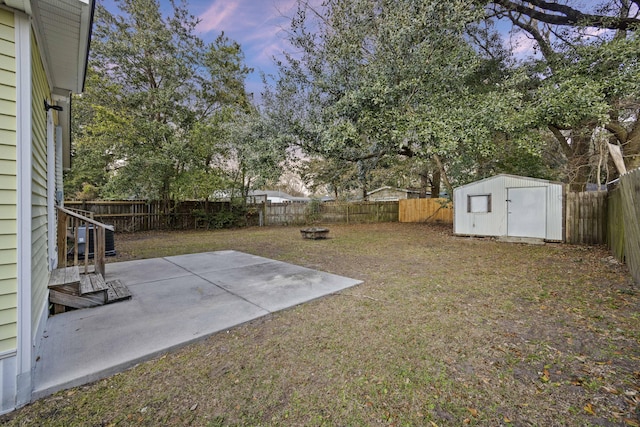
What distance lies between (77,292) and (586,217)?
414 inches

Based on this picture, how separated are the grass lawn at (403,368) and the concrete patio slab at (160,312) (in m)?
0.16

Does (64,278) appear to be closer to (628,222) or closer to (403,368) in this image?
(403,368)

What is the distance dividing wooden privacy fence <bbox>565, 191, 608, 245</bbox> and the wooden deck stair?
9912 mm

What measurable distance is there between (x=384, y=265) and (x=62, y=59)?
18.4 feet

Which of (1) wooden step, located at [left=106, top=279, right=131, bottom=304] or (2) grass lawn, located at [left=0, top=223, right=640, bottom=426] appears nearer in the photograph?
(2) grass lawn, located at [left=0, top=223, right=640, bottom=426]

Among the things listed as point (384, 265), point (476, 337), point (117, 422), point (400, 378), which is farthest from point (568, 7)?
point (117, 422)

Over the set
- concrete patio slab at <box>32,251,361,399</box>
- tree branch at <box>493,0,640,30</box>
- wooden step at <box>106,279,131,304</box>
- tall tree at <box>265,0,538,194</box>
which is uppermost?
tree branch at <box>493,0,640,30</box>

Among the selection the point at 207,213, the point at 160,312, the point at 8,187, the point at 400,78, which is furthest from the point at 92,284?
the point at 207,213

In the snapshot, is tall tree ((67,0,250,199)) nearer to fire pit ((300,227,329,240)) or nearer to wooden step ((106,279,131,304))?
fire pit ((300,227,329,240))

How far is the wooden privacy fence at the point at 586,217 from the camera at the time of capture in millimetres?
6891

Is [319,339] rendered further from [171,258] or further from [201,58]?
[201,58]

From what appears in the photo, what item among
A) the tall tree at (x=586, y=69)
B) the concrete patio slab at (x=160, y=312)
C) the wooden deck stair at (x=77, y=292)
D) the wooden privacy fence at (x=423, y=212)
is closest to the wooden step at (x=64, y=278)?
the wooden deck stair at (x=77, y=292)

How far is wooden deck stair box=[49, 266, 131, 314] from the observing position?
302 cm

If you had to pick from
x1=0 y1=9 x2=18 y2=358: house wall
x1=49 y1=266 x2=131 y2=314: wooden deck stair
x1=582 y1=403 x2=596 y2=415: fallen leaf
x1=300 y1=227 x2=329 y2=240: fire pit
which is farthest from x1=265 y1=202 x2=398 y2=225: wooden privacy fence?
x1=582 y1=403 x2=596 y2=415: fallen leaf
